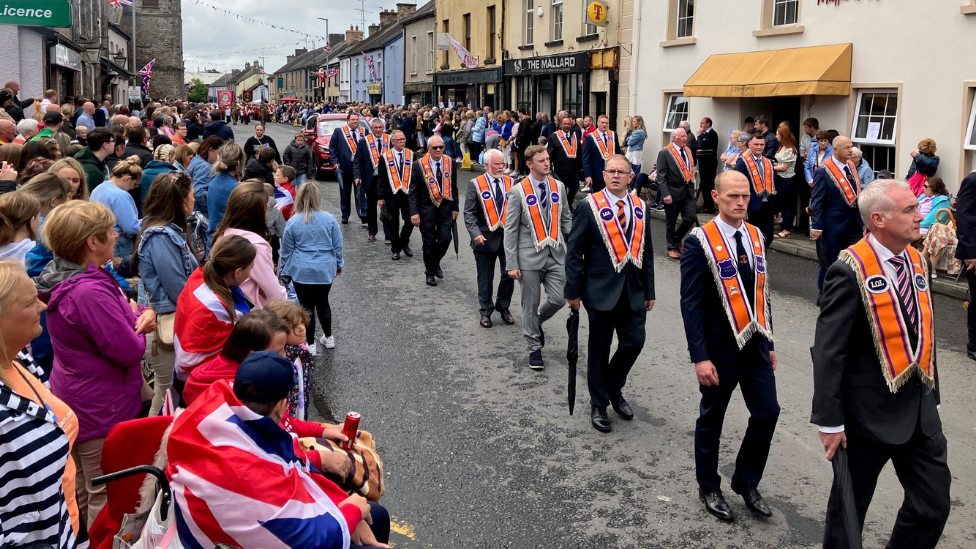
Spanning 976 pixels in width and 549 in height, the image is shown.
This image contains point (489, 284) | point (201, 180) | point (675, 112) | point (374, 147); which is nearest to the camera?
point (489, 284)

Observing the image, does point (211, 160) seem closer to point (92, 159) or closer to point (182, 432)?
point (92, 159)

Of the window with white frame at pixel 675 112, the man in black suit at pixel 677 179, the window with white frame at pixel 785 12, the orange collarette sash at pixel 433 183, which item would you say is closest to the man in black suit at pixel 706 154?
the window with white frame at pixel 675 112

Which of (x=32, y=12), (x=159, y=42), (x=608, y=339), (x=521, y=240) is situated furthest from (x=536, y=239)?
(x=159, y=42)

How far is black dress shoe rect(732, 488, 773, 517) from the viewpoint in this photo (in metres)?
4.64

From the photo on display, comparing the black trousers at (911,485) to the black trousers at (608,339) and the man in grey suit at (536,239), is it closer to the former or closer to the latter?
the black trousers at (608,339)

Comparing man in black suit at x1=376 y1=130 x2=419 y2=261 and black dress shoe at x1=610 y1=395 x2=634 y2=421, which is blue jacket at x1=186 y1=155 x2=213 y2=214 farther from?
black dress shoe at x1=610 y1=395 x2=634 y2=421

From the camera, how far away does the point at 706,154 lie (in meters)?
17.7

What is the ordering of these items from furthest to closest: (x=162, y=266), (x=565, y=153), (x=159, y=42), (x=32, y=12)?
(x=159, y=42) → (x=565, y=153) → (x=32, y=12) → (x=162, y=266)

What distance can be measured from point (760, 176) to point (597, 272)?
244 inches

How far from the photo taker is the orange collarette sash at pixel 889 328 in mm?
3666

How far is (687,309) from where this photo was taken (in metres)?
4.70

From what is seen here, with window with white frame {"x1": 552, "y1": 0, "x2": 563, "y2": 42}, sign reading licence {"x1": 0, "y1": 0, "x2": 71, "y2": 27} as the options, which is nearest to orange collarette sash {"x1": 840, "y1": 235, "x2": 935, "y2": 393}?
sign reading licence {"x1": 0, "y1": 0, "x2": 71, "y2": 27}

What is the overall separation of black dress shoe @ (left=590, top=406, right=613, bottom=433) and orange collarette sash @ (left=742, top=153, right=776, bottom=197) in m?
6.08

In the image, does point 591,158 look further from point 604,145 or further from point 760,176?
point 760,176
